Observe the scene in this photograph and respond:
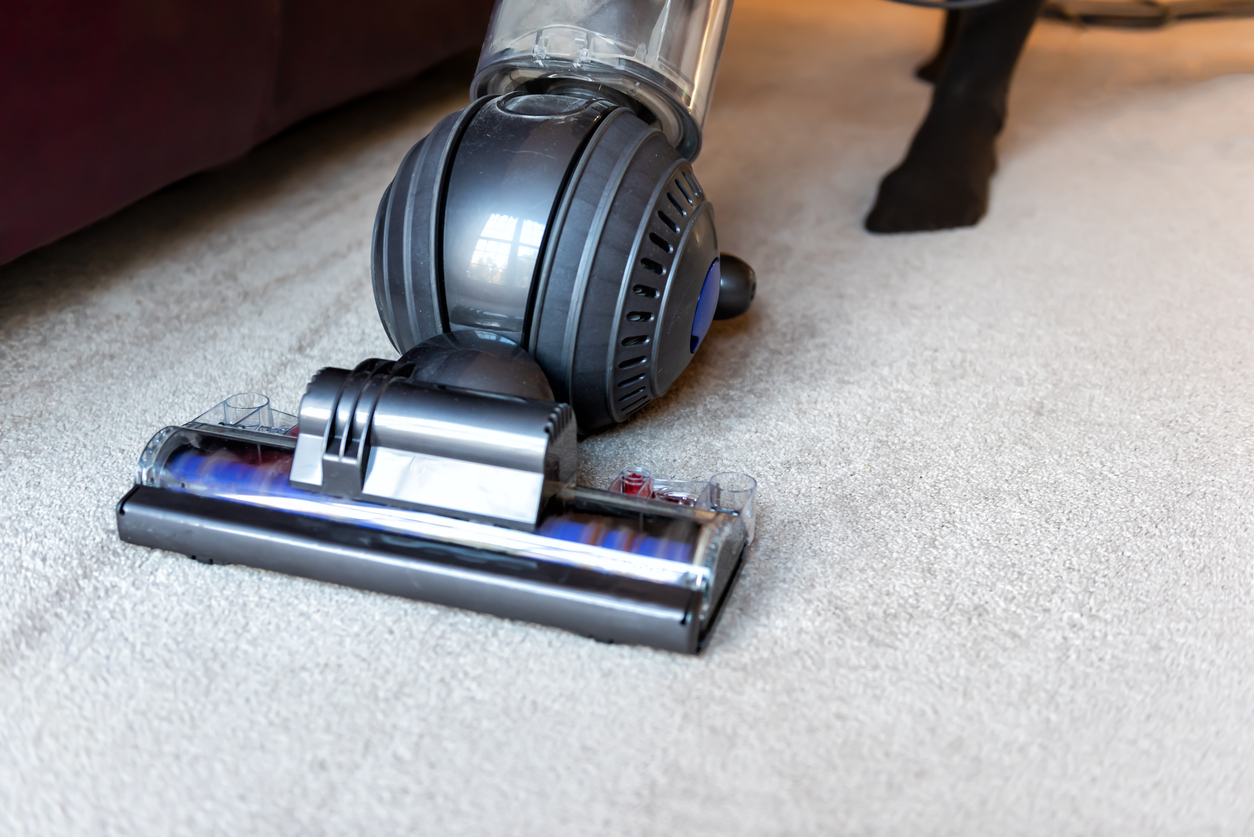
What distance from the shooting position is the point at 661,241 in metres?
0.69

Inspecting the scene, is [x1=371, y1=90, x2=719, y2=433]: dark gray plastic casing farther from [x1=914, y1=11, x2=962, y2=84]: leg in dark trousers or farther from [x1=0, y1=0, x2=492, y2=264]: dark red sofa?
[x1=914, y1=11, x2=962, y2=84]: leg in dark trousers

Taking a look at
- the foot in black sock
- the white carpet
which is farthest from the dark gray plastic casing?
the foot in black sock

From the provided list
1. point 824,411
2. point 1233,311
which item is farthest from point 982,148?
point 824,411

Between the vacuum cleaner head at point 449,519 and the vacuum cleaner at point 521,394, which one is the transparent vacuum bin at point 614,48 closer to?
the vacuum cleaner at point 521,394

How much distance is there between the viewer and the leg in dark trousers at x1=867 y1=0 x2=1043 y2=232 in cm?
126

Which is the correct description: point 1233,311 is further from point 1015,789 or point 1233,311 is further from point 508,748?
point 508,748

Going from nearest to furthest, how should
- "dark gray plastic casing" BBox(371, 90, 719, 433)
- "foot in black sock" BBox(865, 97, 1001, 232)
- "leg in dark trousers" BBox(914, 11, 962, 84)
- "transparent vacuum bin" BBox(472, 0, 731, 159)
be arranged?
1. "dark gray plastic casing" BBox(371, 90, 719, 433)
2. "transparent vacuum bin" BBox(472, 0, 731, 159)
3. "foot in black sock" BBox(865, 97, 1001, 232)
4. "leg in dark trousers" BBox(914, 11, 962, 84)

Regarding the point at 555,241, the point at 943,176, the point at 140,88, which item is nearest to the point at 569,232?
the point at 555,241

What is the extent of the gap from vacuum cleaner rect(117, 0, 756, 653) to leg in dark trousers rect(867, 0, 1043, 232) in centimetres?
54

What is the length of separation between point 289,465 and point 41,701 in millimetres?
194

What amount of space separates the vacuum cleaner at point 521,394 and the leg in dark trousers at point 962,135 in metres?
0.54

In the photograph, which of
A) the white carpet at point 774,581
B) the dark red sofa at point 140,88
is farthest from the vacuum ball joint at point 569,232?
the dark red sofa at point 140,88

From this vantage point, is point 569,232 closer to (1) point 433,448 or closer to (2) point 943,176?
(1) point 433,448

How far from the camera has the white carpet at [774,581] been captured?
1.65 feet
